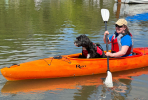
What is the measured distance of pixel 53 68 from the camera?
5266 mm

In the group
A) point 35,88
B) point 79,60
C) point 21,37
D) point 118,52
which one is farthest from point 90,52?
point 21,37

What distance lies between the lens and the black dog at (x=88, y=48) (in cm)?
508

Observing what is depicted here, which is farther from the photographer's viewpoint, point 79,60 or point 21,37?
point 21,37

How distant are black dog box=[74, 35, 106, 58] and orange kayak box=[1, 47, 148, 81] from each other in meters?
0.13

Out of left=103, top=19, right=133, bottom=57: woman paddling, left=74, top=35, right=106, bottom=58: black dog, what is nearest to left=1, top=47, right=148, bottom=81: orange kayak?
left=74, top=35, right=106, bottom=58: black dog

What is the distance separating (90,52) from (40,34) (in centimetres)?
559

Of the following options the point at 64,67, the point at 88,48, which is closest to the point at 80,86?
the point at 64,67

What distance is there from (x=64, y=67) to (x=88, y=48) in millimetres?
787

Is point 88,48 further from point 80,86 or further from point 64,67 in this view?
point 80,86

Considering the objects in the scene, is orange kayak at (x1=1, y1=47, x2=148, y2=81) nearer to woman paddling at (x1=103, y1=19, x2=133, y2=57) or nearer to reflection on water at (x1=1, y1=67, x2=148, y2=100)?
reflection on water at (x1=1, y1=67, x2=148, y2=100)

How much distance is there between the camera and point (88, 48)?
5.33 metres

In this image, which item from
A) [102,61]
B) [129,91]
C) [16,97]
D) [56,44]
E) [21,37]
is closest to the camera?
[16,97]

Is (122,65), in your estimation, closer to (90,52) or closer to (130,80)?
(130,80)

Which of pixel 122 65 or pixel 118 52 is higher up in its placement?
pixel 118 52
